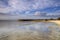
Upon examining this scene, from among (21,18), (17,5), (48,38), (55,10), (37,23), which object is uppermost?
(17,5)

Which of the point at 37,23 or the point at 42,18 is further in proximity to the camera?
the point at 37,23

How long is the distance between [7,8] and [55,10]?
98 centimetres

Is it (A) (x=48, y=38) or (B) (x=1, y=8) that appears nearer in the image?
(A) (x=48, y=38)

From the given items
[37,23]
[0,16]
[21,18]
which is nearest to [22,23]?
[21,18]

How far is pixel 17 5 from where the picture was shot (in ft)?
6.70

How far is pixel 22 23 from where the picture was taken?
87.4 inches

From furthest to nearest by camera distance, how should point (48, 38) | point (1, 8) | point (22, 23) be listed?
point (22, 23), point (1, 8), point (48, 38)

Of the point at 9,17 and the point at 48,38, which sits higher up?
the point at 9,17

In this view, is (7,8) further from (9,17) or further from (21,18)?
(21,18)

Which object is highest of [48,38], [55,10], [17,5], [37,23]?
[17,5]

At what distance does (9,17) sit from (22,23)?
13.6 inches

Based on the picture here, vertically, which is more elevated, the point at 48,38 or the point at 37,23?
the point at 37,23

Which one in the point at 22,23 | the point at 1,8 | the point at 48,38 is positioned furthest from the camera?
the point at 22,23

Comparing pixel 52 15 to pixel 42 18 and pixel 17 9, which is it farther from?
pixel 17 9
